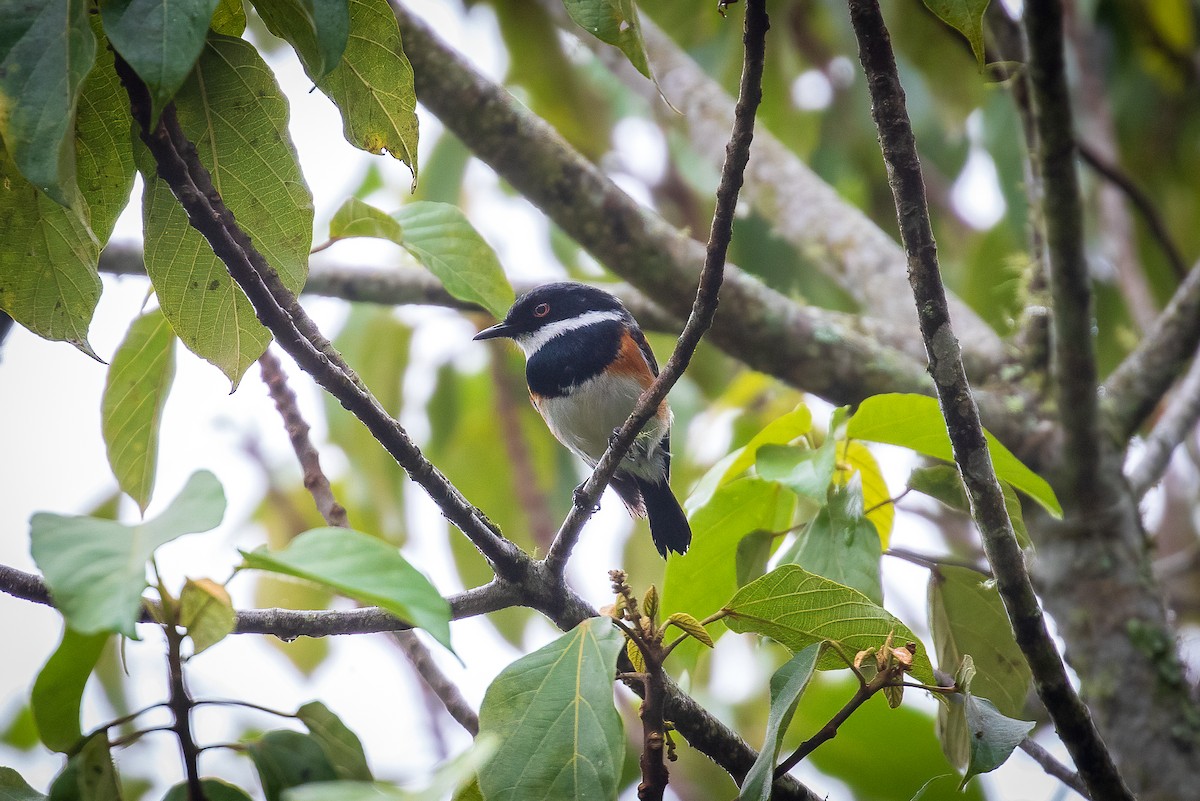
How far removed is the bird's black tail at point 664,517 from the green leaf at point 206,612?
2461 mm

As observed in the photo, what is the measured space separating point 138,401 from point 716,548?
4.14 feet

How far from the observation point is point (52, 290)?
1594 mm

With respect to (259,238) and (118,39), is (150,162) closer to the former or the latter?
(259,238)

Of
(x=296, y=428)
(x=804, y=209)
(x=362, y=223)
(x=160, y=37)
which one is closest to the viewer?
(x=160, y=37)

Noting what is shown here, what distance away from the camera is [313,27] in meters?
1.44

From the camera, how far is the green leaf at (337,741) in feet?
5.08

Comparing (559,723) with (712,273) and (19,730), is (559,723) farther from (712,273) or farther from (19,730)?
(19,730)

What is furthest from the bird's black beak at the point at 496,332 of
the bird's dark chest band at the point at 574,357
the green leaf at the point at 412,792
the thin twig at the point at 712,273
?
the green leaf at the point at 412,792

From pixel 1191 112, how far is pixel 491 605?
561cm

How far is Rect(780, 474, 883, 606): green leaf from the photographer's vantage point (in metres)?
2.01

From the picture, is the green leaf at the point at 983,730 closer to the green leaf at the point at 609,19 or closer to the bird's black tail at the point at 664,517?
the green leaf at the point at 609,19

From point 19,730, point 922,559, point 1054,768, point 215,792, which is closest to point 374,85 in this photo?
point 215,792

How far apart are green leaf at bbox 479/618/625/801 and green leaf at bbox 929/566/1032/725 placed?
994 millimetres

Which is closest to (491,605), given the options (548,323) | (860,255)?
(548,323)
